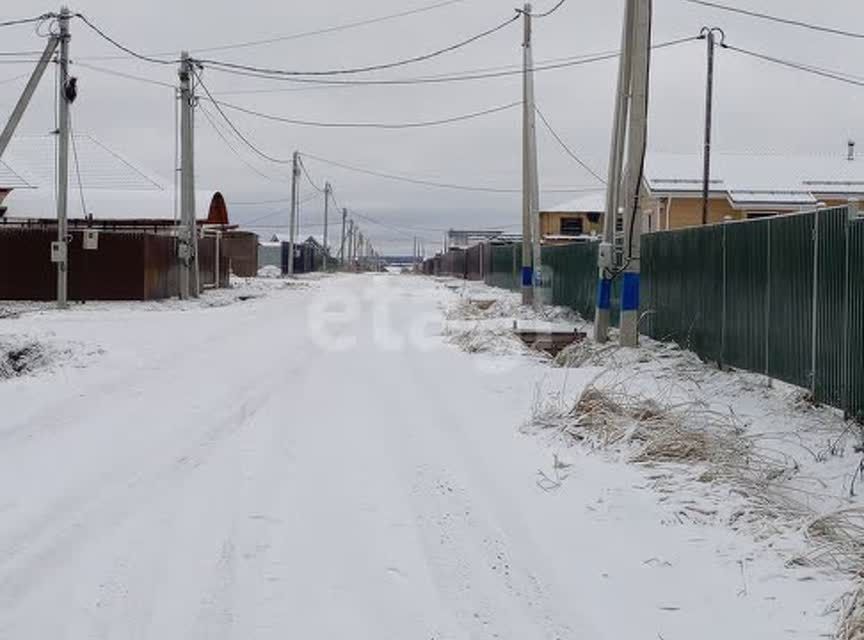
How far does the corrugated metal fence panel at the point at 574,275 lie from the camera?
73.9 feet

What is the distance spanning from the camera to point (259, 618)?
15.0 feet

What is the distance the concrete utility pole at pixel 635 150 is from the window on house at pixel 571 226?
50.1 metres

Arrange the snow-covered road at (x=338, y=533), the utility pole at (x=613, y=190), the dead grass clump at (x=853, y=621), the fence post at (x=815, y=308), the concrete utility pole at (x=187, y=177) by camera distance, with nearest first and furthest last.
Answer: the dead grass clump at (x=853, y=621) < the snow-covered road at (x=338, y=533) < the fence post at (x=815, y=308) < the utility pole at (x=613, y=190) < the concrete utility pole at (x=187, y=177)

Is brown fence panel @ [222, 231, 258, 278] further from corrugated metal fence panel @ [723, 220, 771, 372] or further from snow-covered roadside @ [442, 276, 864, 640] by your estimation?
snow-covered roadside @ [442, 276, 864, 640]

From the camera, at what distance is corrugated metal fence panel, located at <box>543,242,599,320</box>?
22.5 metres

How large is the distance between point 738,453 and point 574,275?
17114 millimetres

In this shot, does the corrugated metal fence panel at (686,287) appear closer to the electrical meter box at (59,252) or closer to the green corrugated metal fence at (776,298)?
the green corrugated metal fence at (776,298)

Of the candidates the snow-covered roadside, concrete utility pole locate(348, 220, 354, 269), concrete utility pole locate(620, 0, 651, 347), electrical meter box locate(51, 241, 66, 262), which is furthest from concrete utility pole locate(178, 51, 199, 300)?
concrete utility pole locate(348, 220, 354, 269)

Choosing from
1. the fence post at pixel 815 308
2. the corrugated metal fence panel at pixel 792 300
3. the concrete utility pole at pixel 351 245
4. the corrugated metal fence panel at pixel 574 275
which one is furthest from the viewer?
the concrete utility pole at pixel 351 245

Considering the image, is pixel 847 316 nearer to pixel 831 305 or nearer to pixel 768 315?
pixel 831 305

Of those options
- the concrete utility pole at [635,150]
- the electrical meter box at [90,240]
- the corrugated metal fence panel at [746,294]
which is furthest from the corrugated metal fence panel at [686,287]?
the electrical meter box at [90,240]

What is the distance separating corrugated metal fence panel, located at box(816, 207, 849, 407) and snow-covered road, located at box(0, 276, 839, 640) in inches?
113

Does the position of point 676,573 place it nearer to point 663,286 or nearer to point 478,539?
point 478,539

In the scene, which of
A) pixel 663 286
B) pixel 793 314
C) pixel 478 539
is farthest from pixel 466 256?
pixel 478 539
